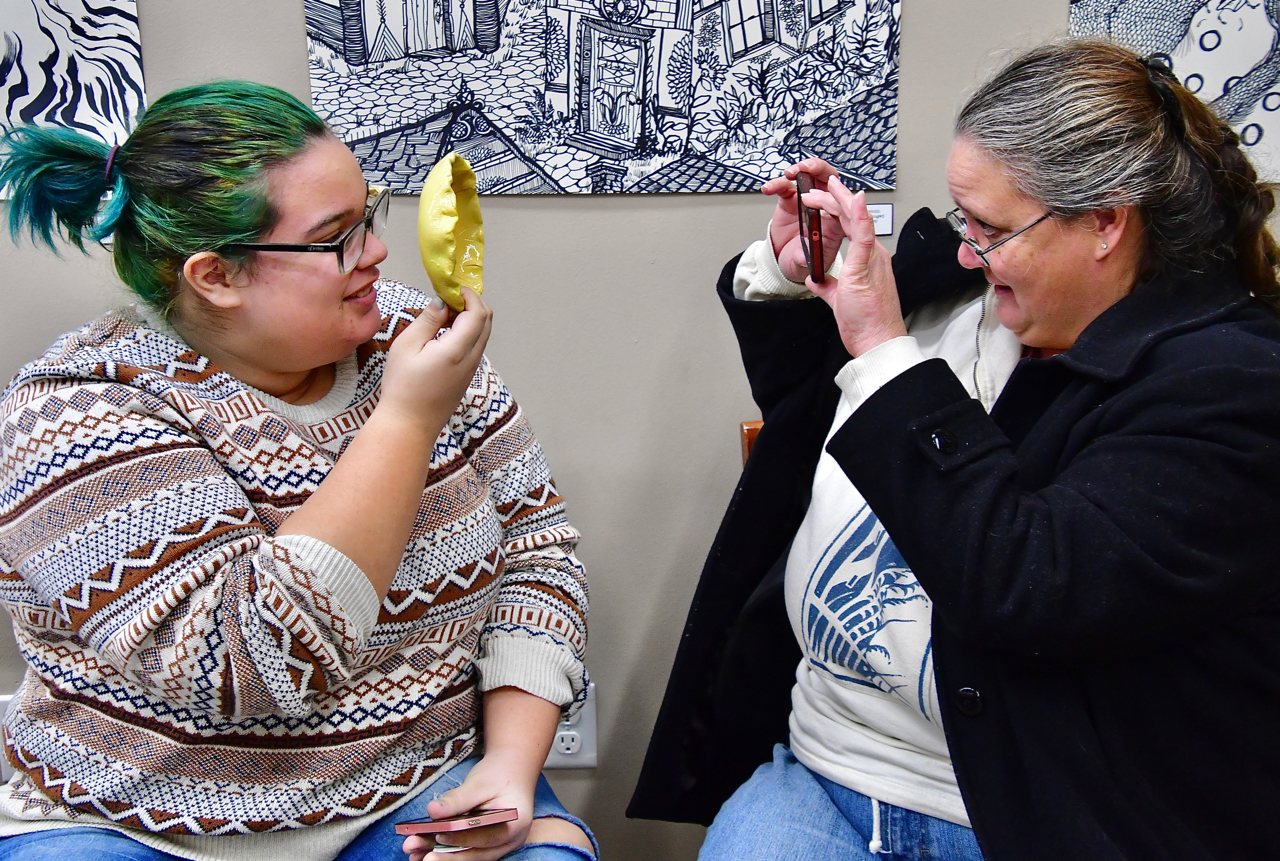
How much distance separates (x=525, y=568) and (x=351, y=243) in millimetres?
469

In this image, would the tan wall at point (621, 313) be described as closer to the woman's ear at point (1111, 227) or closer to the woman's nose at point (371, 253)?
the woman's nose at point (371, 253)

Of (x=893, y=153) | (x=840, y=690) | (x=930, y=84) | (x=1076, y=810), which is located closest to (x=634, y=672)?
(x=840, y=690)

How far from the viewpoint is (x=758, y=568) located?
129cm

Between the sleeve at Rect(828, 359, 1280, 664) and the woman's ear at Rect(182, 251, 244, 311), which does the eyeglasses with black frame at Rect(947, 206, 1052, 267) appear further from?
the woman's ear at Rect(182, 251, 244, 311)

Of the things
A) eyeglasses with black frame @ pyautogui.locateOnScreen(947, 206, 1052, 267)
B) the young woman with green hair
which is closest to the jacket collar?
eyeglasses with black frame @ pyautogui.locateOnScreen(947, 206, 1052, 267)

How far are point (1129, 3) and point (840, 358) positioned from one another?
81cm

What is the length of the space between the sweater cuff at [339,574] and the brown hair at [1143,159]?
814 millimetres

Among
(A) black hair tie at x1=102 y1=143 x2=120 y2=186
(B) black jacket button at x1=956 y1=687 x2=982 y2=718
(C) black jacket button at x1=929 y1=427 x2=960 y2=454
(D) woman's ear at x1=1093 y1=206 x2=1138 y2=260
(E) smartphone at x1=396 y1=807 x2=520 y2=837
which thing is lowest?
(E) smartphone at x1=396 y1=807 x2=520 y2=837

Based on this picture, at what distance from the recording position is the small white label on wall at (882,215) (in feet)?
4.94

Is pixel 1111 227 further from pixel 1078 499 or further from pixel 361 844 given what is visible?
pixel 361 844

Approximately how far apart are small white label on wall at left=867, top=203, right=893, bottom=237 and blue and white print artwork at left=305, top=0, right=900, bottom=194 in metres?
0.06

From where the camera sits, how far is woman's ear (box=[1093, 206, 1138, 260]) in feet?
3.25

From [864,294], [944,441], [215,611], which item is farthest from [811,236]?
[215,611]

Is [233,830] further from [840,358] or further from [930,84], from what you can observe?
[930,84]
